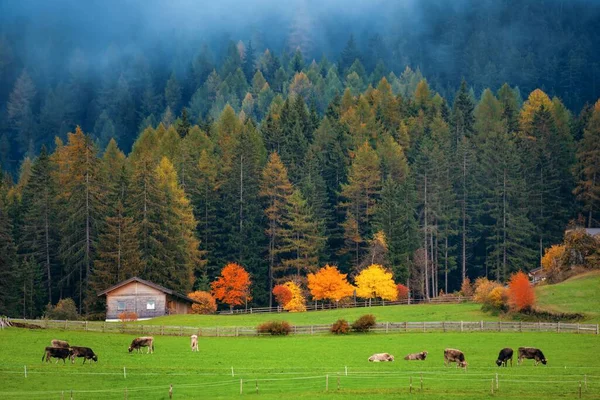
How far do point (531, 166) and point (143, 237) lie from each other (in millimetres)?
51344

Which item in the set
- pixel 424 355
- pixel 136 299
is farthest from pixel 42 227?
pixel 424 355

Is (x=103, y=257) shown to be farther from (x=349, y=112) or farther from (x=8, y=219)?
(x=349, y=112)

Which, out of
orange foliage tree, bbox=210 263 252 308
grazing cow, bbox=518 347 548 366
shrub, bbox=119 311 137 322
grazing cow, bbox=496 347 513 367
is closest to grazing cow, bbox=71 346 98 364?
grazing cow, bbox=496 347 513 367

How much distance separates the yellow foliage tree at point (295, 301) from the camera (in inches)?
4855

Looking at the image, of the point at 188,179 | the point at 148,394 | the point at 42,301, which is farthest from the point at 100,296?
the point at 148,394

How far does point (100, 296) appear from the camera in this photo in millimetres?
115000

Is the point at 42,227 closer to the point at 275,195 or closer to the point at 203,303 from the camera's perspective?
the point at 203,303

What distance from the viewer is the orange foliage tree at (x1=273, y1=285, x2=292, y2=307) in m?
125

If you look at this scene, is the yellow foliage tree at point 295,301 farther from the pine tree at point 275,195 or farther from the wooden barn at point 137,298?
the wooden barn at point 137,298

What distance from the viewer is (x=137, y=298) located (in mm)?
111938

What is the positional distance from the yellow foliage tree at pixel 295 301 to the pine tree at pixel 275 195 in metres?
12.9

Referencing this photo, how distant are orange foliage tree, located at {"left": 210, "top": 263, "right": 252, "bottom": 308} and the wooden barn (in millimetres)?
16339

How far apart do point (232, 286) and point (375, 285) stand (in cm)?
1660

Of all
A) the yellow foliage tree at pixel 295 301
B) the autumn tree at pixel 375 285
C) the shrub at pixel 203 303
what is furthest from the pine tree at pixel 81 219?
the autumn tree at pixel 375 285
